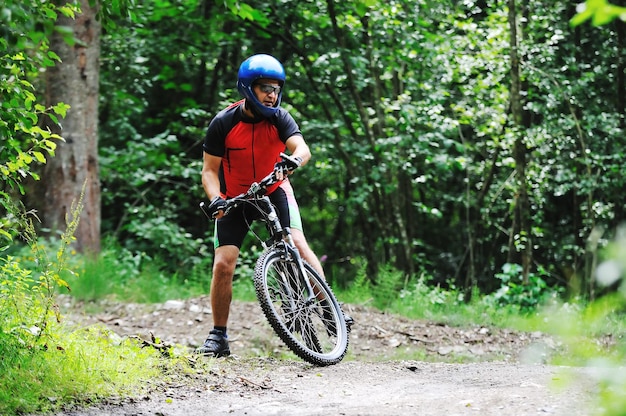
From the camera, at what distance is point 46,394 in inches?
143

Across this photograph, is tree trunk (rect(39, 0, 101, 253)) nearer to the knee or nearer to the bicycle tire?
the knee

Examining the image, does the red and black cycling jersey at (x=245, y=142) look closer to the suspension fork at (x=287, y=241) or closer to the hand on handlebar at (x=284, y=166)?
the suspension fork at (x=287, y=241)

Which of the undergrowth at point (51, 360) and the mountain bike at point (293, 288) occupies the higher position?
the mountain bike at point (293, 288)

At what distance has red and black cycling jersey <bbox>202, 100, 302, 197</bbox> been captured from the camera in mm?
5273

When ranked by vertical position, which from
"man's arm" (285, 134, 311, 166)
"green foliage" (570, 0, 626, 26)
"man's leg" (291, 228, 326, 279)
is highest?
"green foliage" (570, 0, 626, 26)

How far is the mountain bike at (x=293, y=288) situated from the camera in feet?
16.7

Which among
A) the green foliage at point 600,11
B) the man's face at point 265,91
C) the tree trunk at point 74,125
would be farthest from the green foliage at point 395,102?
the green foliage at point 600,11

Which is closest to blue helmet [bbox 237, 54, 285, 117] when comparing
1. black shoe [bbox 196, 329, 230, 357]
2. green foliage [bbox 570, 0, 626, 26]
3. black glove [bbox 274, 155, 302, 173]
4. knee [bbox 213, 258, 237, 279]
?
black glove [bbox 274, 155, 302, 173]

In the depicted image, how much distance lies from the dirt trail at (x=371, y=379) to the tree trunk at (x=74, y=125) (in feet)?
8.00

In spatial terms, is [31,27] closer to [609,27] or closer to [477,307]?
[477,307]

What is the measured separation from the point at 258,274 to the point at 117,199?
9118mm

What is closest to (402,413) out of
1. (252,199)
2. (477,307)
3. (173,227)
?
(252,199)

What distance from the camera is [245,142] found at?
5301 mm

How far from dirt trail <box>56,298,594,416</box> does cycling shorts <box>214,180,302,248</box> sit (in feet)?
2.82
